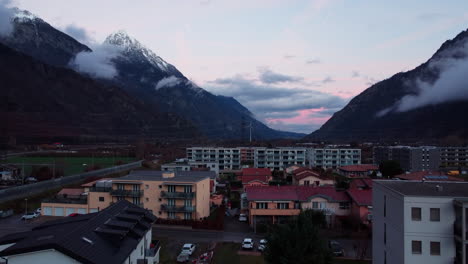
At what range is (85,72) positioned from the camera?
369 ft

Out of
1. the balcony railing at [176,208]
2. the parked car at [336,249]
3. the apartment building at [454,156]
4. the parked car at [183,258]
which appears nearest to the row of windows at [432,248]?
the parked car at [336,249]

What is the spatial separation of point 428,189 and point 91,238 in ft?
28.0

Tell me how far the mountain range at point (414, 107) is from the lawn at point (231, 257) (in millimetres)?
71925

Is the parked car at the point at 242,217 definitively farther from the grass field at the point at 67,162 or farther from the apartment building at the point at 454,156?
the apartment building at the point at 454,156

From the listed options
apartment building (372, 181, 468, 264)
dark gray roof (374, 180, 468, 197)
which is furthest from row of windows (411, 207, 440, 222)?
dark gray roof (374, 180, 468, 197)

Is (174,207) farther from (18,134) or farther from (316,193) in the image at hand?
(18,134)

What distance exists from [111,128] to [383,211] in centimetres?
6582

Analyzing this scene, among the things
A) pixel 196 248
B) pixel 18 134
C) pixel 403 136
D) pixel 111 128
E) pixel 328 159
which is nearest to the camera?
pixel 196 248

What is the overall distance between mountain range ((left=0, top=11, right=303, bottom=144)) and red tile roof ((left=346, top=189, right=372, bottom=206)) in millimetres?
39988

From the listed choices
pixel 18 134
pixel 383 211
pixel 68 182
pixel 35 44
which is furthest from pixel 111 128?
pixel 383 211

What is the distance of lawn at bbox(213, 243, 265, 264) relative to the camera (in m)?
11.7

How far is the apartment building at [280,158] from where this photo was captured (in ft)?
139

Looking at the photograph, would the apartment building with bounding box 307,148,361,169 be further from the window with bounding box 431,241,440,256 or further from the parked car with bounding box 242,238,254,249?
the window with bounding box 431,241,440,256

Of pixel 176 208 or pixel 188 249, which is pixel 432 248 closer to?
pixel 188 249
